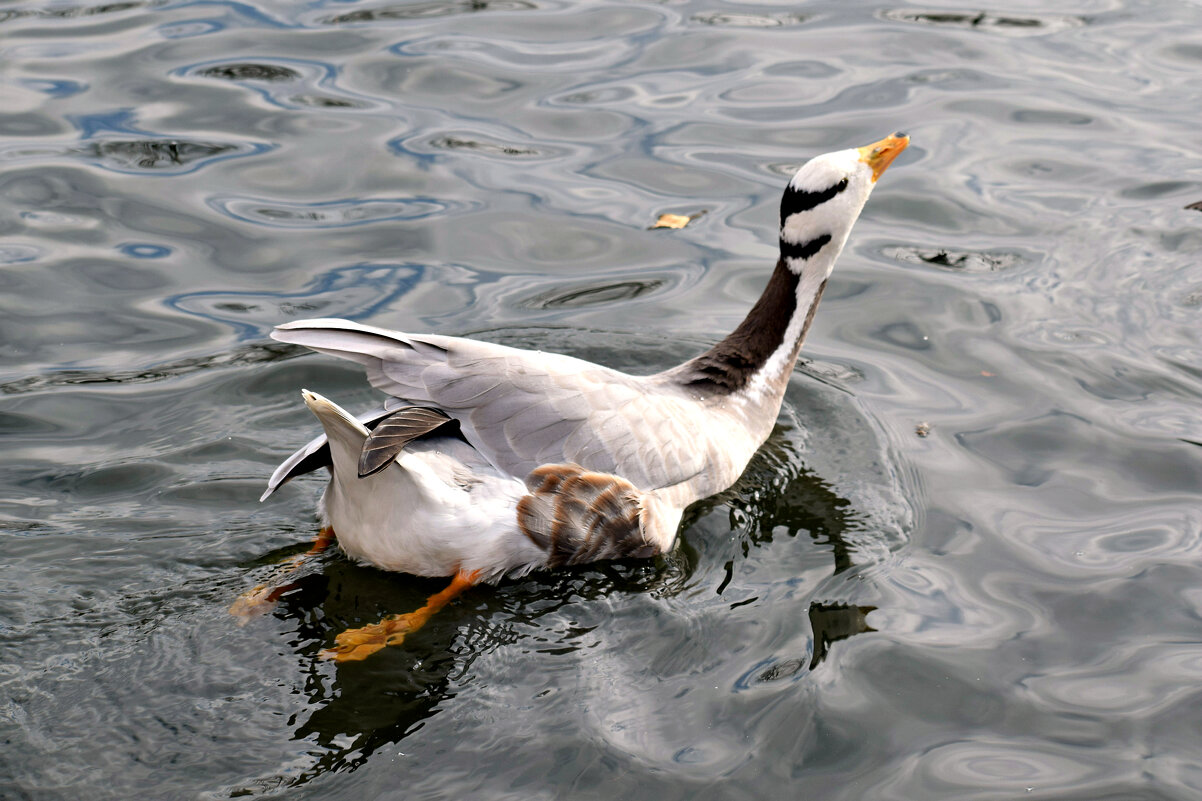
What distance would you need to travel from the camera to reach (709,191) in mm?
9500

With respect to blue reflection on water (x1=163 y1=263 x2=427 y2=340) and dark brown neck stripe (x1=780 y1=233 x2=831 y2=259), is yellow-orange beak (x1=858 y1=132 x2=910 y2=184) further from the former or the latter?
blue reflection on water (x1=163 y1=263 x2=427 y2=340)

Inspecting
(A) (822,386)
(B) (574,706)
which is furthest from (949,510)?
(B) (574,706)

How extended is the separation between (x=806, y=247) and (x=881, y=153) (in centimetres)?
68

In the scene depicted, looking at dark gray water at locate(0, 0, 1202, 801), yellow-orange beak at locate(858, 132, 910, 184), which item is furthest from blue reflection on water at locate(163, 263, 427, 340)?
yellow-orange beak at locate(858, 132, 910, 184)

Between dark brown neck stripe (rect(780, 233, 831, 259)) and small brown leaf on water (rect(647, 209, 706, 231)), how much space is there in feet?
8.89

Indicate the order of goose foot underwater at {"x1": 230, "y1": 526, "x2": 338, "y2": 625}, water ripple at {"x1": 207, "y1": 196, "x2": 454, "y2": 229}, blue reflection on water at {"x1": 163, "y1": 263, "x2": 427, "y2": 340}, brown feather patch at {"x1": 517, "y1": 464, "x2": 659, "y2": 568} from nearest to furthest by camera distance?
goose foot underwater at {"x1": 230, "y1": 526, "x2": 338, "y2": 625} → brown feather patch at {"x1": 517, "y1": 464, "x2": 659, "y2": 568} → blue reflection on water at {"x1": 163, "y1": 263, "x2": 427, "y2": 340} → water ripple at {"x1": 207, "y1": 196, "x2": 454, "y2": 229}

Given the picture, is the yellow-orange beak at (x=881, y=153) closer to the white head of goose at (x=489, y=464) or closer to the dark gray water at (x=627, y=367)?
the dark gray water at (x=627, y=367)

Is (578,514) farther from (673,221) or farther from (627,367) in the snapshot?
(673,221)

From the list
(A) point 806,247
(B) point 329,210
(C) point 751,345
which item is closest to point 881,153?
(A) point 806,247

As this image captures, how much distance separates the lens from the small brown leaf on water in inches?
355

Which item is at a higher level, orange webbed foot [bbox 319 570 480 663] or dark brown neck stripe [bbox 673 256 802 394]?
dark brown neck stripe [bbox 673 256 802 394]

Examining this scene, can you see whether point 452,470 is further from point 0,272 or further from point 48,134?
point 48,134

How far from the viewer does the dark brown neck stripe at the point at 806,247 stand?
6.30 meters

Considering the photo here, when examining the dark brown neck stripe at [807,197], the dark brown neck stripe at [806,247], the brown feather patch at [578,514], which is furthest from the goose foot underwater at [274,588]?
the dark brown neck stripe at [807,197]
